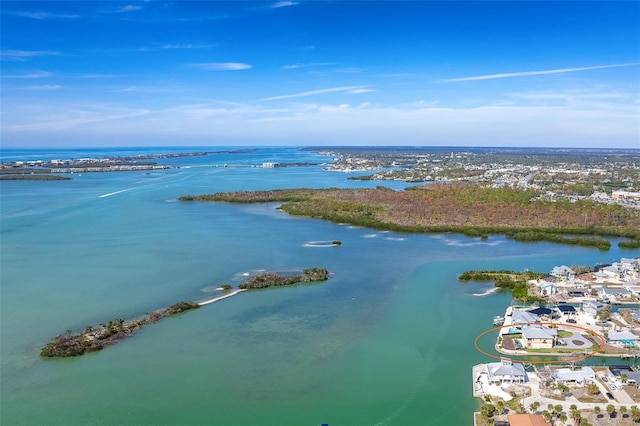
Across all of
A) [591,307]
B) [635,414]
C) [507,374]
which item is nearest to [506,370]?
[507,374]

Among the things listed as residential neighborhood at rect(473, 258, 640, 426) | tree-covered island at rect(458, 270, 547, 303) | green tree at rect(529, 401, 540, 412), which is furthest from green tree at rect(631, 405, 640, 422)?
tree-covered island at rect(458, 270, 547, 303)

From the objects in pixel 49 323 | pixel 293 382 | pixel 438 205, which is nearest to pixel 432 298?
pixel 293 382

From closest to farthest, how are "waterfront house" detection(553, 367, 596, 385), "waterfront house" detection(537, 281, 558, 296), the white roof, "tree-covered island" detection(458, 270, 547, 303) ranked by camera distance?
"waterfront house" detection(553, 367, 596, 385)
the white roof
"waterfront house" detection(537, 281, 558, 296)
"tree-covered island" detection(458, 270, 547, 303)

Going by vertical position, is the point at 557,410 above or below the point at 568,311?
below

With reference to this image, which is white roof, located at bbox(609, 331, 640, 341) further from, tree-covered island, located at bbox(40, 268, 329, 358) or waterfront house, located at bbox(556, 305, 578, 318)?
tree-covered island, located at bbox(40, 268, 329, 358)

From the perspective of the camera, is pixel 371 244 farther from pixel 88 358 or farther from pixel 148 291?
pixel 88 358

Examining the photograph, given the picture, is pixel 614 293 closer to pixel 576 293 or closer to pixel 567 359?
pixel 576 293

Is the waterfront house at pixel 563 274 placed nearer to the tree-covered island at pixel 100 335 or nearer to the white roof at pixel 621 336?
the white roof at pixel 621 336
